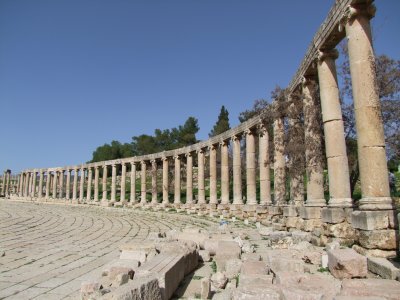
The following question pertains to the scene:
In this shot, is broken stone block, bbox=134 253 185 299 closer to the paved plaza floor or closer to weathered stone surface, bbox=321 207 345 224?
the paved plaza floor

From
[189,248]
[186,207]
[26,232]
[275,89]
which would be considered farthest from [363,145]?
[186,207]

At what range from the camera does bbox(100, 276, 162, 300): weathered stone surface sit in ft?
12.3

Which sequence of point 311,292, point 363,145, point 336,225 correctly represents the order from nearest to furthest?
1. point 311,292
2. point 363,145
3. point 336,225

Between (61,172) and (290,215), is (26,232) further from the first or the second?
(61,172)

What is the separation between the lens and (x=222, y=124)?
64375mm

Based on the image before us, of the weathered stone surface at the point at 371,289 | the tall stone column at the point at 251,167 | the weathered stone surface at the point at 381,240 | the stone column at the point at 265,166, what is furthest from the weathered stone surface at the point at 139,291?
the tall stone column at the point at 251,167

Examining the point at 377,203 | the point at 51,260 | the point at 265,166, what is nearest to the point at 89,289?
the point at 51,260

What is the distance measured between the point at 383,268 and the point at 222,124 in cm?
5902

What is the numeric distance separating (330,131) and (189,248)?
6.28 metres

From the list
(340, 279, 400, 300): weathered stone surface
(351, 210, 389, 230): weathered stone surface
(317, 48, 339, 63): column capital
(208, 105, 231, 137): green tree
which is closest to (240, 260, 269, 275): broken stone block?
(340, 279, 400, 300): weathered stone surface

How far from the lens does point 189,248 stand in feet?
23.3

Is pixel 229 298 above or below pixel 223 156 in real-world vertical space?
below

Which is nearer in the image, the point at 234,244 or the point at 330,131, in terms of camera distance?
the point at 234,244

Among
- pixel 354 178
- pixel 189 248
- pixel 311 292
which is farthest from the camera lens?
pixel 354 178
